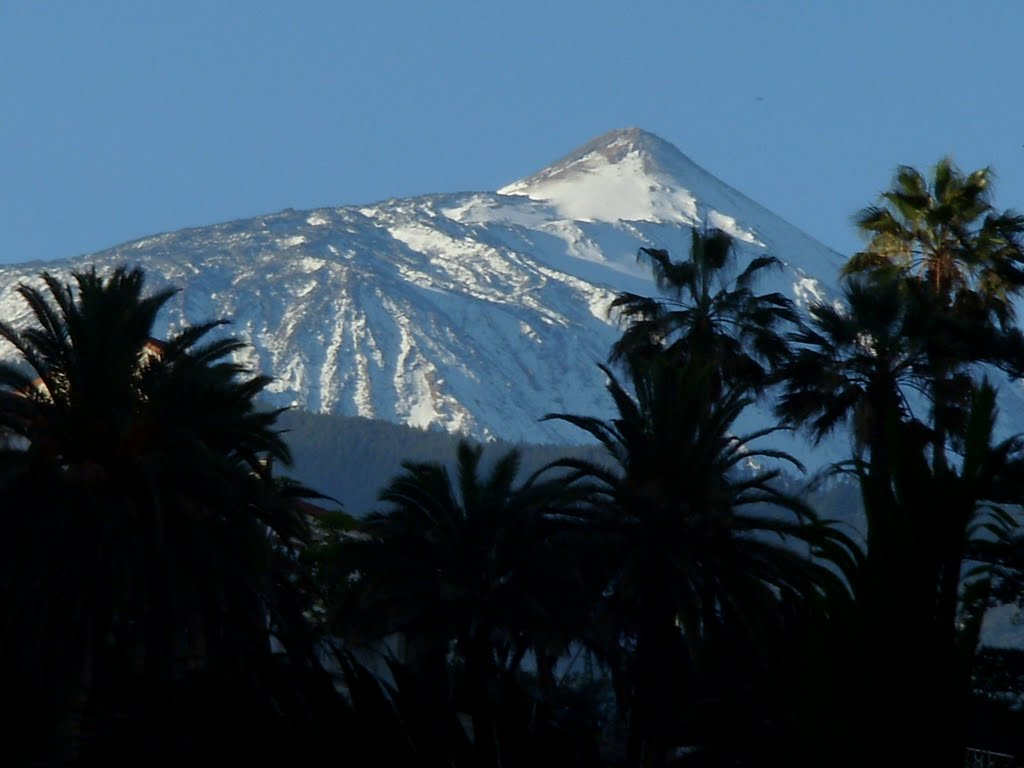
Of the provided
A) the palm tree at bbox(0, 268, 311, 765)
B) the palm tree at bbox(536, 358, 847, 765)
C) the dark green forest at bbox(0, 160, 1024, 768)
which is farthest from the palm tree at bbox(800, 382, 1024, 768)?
the palm tree at bbox(536, 358, 847, 765)

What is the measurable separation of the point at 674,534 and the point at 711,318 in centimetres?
809

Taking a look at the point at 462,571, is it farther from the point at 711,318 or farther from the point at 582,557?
the point at 711,318

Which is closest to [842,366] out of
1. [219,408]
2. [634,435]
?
[634,435]

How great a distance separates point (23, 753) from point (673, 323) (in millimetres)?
19755

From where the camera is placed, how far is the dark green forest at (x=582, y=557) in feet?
25.4

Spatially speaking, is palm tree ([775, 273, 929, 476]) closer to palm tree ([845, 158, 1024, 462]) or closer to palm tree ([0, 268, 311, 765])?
palm tree ([845, 158, 1024, 462])

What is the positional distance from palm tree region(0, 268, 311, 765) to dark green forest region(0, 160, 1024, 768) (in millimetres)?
49

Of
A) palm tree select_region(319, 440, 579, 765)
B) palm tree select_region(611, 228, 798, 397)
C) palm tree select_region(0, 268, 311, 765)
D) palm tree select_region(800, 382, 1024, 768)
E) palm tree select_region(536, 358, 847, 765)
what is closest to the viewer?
palm tree select_region(800, 382, 1024, 768)

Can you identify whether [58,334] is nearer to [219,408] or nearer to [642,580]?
[219,408]

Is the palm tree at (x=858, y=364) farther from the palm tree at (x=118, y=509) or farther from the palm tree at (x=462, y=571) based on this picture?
Result: the palm tree at (x=118, y=509)

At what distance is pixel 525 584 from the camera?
3312cm

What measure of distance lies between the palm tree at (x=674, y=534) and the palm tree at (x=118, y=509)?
22.9 feet

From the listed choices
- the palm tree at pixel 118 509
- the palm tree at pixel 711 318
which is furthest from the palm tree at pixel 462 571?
the palm tree at pixel 118 509

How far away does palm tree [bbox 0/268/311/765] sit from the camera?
24797 millimetres
